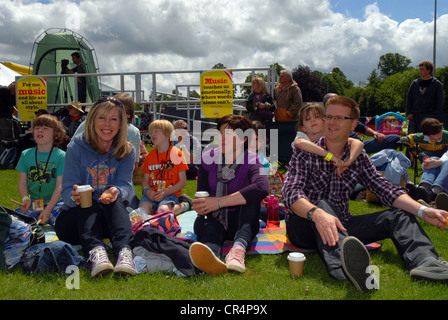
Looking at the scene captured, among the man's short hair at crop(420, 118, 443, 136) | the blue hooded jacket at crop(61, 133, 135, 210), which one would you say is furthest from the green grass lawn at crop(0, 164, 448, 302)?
the man's short hair at crop(420, 118, 443, 136)

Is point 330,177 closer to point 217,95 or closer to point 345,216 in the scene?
point 345,216

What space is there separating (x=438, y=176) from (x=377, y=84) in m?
75.6

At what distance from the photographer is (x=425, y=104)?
9.00 metres

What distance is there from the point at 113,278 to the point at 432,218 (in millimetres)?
2414

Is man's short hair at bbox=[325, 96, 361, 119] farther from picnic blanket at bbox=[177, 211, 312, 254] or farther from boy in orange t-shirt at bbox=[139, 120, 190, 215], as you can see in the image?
boy in orange t-shirt at bbox=[139, 120, 190, 215]

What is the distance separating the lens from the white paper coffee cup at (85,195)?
311 cm

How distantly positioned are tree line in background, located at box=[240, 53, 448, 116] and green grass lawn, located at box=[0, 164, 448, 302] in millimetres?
40933

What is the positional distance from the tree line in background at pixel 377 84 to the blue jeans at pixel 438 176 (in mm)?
37782

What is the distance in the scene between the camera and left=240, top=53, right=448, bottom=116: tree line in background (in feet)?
154

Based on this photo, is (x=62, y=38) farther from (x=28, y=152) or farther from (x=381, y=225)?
(x=381, y=225)

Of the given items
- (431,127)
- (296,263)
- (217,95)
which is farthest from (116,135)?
(431,127)

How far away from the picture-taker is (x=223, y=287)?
276 centimetres
